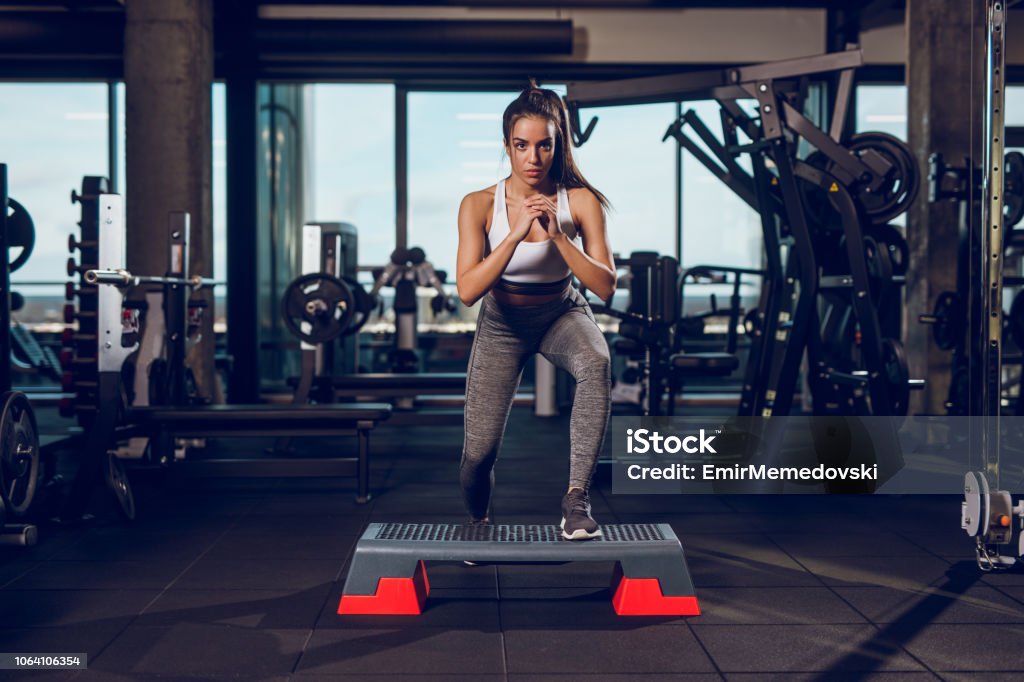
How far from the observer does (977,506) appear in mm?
2678

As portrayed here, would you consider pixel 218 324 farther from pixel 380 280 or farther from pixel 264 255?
pixel 380 280

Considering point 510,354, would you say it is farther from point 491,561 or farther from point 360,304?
point 360,304

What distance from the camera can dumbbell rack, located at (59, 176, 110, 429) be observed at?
161 inches

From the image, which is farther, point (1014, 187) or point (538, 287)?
point (1014, 187)

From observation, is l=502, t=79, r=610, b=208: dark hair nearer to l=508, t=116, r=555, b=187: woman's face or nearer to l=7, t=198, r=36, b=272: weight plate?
l=508, t=116, r=555, b=187: woman's face

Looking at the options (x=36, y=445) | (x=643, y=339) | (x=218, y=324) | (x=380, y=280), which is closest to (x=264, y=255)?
(x=380, y=280)

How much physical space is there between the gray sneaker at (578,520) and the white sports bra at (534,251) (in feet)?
1.77

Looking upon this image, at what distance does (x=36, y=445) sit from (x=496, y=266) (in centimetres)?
200

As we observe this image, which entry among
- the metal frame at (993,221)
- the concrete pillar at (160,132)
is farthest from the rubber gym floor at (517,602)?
the concrete pillar at (160,132)

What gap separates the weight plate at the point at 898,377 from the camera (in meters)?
4.27

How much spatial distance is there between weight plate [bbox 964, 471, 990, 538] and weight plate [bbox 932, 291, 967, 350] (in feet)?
7.71

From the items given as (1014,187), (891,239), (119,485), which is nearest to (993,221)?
(891,239)

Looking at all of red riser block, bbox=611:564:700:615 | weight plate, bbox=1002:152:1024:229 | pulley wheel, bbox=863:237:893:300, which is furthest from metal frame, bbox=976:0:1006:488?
weight plate, bbox=1002:152:1024:229

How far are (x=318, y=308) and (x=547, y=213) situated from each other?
131 inches
